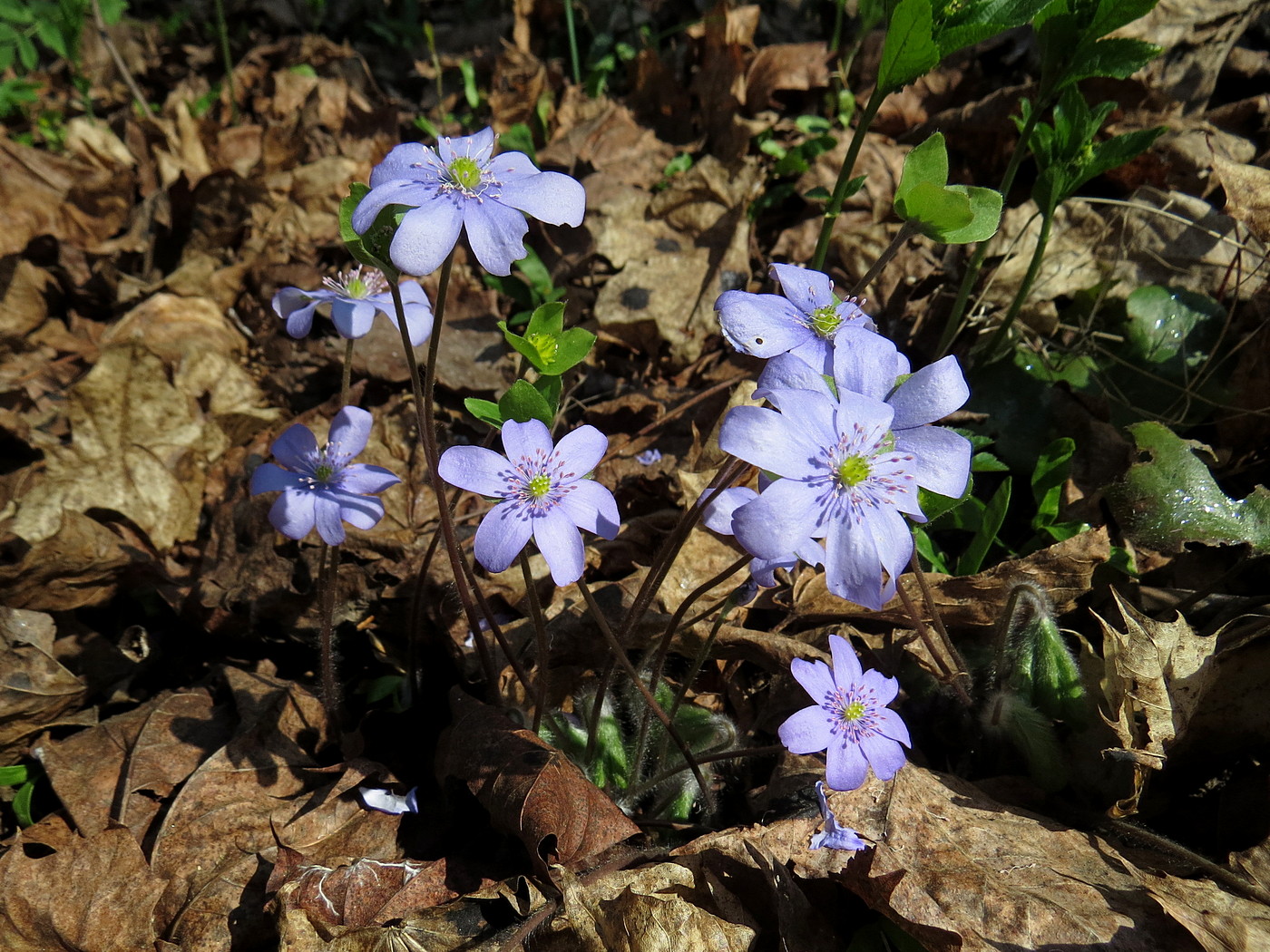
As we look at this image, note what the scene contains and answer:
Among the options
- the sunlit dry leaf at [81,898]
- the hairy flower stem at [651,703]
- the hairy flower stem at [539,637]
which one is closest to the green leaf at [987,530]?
the hairy flower stem at [651,703]

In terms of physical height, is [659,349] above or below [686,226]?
below

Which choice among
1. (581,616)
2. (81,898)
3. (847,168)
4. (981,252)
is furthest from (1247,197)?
(81,898)

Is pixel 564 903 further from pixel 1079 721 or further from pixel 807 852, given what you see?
pixel 1079 721

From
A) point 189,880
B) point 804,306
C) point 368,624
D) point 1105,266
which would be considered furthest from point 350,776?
point 1105,266

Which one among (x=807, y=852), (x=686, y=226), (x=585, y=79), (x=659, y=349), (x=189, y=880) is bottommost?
(x=189, y=880)

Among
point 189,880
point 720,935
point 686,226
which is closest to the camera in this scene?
point 720,935

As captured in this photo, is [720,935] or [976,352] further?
[976,352]

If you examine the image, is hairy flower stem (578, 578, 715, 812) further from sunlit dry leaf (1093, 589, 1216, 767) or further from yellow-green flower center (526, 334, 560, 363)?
sunlit dry leaf (1093, 589, 1216, 767)
